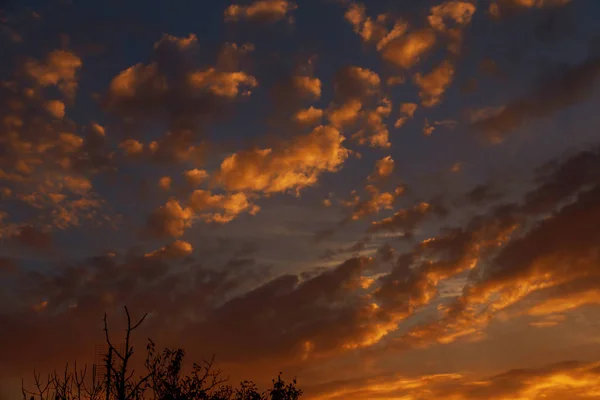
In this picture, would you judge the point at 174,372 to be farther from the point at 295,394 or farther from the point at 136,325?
the point at 136,325

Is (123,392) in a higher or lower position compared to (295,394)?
lower

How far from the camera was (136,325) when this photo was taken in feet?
59.1

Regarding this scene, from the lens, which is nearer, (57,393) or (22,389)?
(22,389)

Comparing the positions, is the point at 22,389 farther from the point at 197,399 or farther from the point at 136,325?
the point at 197,399

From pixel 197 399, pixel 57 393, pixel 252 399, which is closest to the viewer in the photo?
pixel 57 393

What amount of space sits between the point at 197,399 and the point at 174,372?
2.15 m

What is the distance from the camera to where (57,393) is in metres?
23.7

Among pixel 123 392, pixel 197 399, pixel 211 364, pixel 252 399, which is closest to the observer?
pixel 123 392

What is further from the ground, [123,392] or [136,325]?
[136,325]

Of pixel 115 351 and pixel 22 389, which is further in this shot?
pixel 22 389

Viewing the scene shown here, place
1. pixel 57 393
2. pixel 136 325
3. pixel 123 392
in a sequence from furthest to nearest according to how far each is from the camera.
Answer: pixel 57 393 < pixel 123 392 < pixel 136 325

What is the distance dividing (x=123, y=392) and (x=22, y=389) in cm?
494

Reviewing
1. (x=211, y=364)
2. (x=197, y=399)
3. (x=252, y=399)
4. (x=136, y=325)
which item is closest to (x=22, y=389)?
(x=136, y=325)

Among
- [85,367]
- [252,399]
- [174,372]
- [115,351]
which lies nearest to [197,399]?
[174,372]
